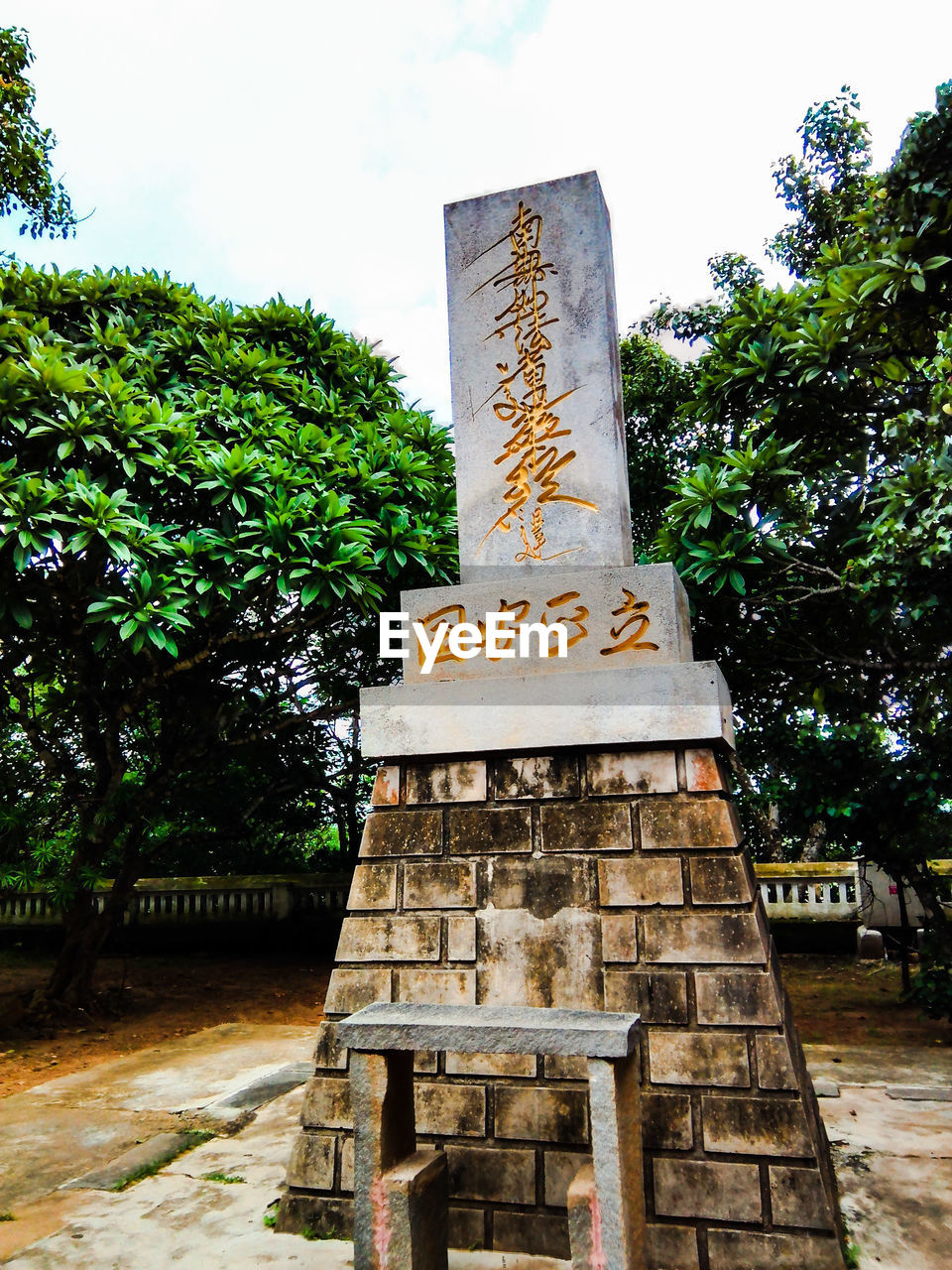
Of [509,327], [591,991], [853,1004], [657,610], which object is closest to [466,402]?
[509,327]

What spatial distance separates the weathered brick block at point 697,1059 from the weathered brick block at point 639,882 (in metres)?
0.44

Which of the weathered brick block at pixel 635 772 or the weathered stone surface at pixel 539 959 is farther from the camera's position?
the weathered brick block at pixel 635 772

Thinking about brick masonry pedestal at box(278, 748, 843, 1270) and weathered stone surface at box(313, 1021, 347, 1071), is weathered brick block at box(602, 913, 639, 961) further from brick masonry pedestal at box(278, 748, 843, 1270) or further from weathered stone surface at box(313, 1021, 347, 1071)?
weathered stone surface at box(313, 1021, 347, 1071)

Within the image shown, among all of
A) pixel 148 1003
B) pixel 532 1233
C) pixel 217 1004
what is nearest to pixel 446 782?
pixel 532 1233

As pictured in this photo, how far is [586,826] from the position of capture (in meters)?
3.30

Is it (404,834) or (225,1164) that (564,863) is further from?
(225,1164)

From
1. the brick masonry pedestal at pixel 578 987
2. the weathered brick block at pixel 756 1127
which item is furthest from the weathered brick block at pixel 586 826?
the weathered brick block at pixel 756 1127

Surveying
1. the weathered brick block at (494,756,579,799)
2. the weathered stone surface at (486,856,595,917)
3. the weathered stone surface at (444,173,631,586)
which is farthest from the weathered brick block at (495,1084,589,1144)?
the weathered stone surface at (444,173,631,586)

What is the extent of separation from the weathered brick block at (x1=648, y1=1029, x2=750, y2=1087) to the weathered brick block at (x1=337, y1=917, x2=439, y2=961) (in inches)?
34.0

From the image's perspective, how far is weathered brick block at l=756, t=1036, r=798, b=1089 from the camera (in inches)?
112

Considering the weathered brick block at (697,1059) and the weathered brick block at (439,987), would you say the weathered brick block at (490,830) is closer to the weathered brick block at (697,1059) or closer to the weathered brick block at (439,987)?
the weathered brick block at (439,987)

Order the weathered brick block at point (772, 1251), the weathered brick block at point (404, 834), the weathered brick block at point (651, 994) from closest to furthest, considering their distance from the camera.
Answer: the weathered brick block at point (772, 1251)
the weathered brick block at point (651, 994)
the weathered brick block at point (404, 834)

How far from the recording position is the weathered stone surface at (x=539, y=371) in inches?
147

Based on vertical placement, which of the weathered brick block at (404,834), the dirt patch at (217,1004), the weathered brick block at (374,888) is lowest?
the dirt patch at (217,1004)
